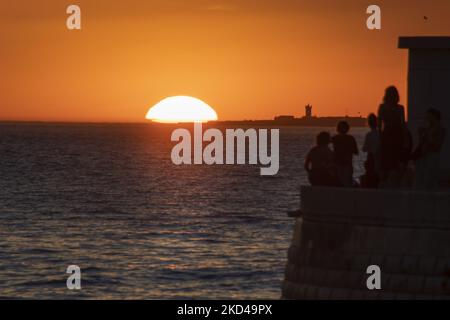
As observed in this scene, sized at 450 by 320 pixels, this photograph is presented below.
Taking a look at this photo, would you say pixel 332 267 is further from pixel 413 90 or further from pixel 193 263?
pixel 193 263

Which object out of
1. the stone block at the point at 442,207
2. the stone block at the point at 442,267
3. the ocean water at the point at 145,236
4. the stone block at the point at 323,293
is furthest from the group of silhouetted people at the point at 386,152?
the ocean water at the point at 145,236

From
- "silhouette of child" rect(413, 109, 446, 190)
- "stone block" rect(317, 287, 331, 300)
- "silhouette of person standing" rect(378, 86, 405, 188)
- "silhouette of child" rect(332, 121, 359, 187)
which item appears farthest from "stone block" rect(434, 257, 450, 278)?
"silhouette of child" rect(332, 121, 359, 187)

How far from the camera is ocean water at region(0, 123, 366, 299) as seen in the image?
3628cm

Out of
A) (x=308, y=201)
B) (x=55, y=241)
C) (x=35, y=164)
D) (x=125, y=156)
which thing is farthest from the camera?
(x=125, y=156)

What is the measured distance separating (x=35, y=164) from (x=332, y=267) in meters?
105

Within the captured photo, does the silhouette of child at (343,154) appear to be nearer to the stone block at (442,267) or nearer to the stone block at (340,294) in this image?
the stone block at (340,294)

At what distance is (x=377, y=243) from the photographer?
22.4 metres

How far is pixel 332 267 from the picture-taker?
23.0 meters

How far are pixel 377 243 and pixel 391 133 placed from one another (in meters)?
2.73

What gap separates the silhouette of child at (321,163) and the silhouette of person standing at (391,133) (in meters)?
1.02

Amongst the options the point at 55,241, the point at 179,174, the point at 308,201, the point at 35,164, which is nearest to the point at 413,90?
the point at 308,201

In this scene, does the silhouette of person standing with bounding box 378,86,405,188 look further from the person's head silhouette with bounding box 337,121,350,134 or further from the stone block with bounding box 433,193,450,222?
the stone block with bounding box 433,193,450,222

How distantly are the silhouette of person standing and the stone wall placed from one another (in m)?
2.05

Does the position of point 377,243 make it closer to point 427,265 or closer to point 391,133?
point 427,265
